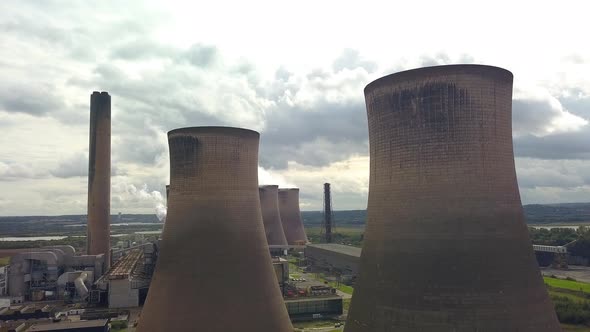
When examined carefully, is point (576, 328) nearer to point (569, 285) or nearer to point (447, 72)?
point (569, 285)

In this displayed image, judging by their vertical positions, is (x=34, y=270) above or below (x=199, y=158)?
below

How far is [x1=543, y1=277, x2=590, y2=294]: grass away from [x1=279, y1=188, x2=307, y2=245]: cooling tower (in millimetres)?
29155

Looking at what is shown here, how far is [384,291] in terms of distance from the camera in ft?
32.1

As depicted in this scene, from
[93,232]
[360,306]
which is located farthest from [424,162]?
[93,232]

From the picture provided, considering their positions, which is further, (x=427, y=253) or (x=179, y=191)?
(x=179, y=191)

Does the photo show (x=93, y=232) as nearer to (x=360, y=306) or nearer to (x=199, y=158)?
(x=199, y=158)

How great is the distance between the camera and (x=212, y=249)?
14.3m

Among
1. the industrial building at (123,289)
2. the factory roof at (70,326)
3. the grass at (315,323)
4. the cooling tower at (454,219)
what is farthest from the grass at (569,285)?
the factory roof at (70,326)

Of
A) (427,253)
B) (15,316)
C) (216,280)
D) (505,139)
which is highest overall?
(505,139)

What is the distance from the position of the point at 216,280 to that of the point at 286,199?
133 feet

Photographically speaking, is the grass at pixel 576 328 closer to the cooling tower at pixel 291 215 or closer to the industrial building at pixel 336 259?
the industrial building at pixel 336 259

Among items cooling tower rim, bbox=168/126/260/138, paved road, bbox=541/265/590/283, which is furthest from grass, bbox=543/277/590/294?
cooling tower rim, bbox=168/126/260/138

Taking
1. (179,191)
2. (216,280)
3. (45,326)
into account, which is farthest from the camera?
(45,326)

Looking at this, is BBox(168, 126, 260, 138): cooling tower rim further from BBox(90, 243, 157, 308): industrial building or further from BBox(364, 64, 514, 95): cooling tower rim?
BBox(90, 243, 157, 308): industrial building
